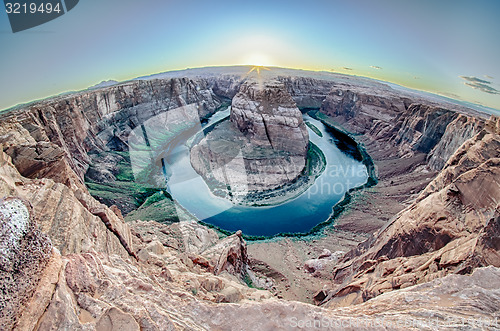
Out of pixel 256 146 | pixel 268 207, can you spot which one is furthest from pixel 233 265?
pixel 256 146

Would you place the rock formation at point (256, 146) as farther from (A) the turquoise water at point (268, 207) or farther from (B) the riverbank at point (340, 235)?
(B) the riverbank at point (340, 235)

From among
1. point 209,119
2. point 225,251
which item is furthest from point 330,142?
point 225,251

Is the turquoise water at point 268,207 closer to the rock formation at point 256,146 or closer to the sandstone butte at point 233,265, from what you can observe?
the rock formation at point 256,146

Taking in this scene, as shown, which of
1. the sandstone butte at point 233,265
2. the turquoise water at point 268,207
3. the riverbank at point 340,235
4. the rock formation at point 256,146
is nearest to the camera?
the sandstone butte at point 233,265

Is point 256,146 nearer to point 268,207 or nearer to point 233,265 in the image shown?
point 268,207

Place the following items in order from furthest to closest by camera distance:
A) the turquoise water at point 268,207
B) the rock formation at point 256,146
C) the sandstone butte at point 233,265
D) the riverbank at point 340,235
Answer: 1. the rock formation at point 256,146
2. the turquoise water at point 268,207
3. the riverbank at point 340,235
4. the sandstone butte at point 233,265

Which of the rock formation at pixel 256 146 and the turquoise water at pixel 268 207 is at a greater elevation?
the rock formation at pixel 256 146

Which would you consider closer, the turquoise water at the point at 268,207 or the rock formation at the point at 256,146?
the turquoise water at the point at 268,207

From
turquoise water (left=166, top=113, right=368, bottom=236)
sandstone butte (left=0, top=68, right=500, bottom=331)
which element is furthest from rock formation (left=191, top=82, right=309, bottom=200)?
sandstone butte (left=0, top=68, right=500, bottom=331)

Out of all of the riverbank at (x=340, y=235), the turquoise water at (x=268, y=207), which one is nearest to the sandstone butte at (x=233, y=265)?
the riverbank at (x=340, y=235)
